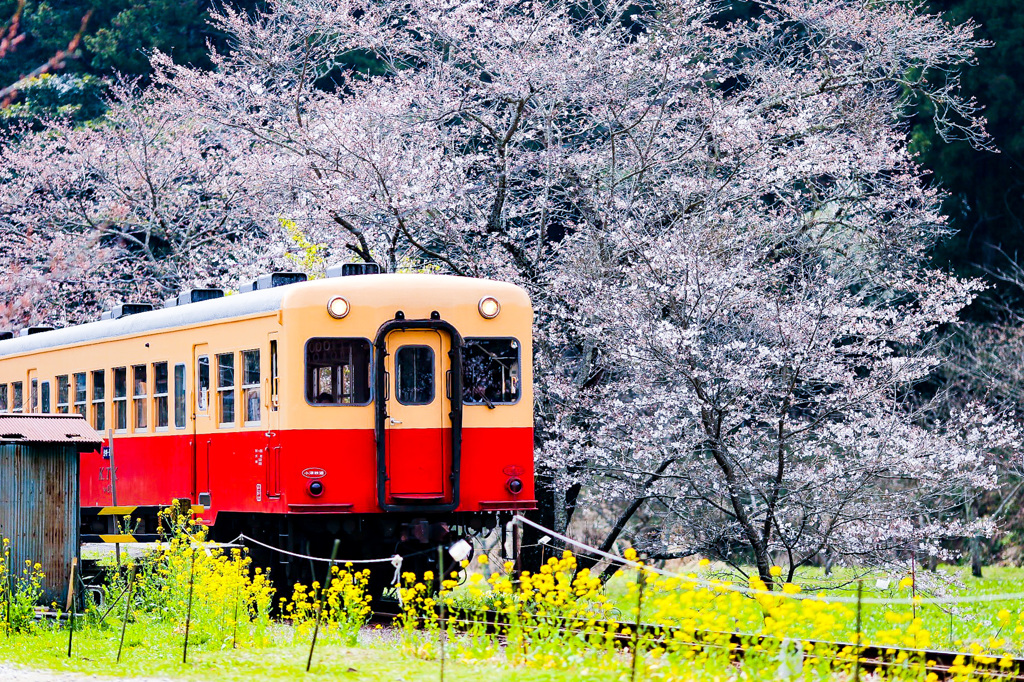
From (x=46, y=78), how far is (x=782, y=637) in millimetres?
30302

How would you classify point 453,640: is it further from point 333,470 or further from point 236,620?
point 333,470

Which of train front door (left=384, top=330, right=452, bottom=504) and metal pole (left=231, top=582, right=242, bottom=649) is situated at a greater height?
train front door (left=384, top=330, right=452, bottom=504)

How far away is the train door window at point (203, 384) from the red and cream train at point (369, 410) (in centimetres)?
5

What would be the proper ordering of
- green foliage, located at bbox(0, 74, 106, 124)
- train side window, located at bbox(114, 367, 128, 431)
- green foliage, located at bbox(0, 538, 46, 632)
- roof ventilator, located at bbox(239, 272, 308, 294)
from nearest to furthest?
green foliage, located at bbox(0, 538, 46, 632) < roof ventilator, located at bbox(239, 272, 308, 294) < train side window, located at bbox(114, 367, 128, 431) < green foliage, located at bbox(0, 74, 106, 124)

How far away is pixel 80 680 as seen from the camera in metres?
8.59

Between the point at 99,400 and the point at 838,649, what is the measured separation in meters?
9.36

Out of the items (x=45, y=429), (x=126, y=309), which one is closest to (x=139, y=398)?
(x=126, y=309)

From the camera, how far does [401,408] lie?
40.2ft

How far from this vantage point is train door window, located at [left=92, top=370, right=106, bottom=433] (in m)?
15.8

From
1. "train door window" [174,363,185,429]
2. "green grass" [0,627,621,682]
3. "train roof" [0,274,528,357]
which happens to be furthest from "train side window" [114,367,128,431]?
"green grass" [0,627,621,682]

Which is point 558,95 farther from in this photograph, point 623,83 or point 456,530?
point 456,530

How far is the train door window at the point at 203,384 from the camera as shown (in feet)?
44.5

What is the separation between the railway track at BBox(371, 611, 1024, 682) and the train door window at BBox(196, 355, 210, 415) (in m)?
4.09

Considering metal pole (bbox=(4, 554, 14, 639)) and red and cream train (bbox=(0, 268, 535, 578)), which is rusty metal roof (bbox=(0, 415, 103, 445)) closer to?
metal pole (bbox=(4, 554, 14, 639))
